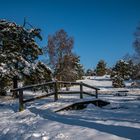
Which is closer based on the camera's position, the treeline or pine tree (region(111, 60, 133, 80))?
the treeline

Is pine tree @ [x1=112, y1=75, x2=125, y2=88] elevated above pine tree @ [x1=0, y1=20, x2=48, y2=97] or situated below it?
below

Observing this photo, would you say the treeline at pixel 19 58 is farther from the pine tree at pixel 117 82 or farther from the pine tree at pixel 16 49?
the pine tree at pixel 117 82

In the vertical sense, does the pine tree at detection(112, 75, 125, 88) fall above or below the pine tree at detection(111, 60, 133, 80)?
below

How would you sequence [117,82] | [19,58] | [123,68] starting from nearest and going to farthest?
[19,58]
[117,82]
[123,68]

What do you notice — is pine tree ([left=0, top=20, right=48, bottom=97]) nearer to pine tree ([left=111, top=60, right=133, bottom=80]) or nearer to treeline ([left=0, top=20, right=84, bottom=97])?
treeline ([left=0, top=20, right=84, bottom=97])

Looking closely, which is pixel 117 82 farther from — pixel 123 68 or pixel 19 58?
pixel 19 58

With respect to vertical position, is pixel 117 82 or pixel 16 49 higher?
pixel 16 49

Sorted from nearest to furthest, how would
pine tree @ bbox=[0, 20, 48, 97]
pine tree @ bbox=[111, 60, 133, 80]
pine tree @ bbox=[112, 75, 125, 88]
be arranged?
1. pine tree @ bbox=[0, 20, 48, 97]
2. pine tree @ bbox=[112, 75, 125, 88]
3. pine tree @ bbox=[111, 60, 133, 80]

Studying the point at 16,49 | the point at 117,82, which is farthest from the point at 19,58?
the point at 117,82

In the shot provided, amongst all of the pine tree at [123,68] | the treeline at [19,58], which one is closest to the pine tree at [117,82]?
the pine tree at [123,68]

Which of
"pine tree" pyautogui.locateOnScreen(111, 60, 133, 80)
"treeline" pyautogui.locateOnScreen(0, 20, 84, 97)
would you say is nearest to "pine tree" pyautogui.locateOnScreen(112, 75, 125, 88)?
"pine tree" pyautogui.locateOnScreen(111, 60, 133, 80)

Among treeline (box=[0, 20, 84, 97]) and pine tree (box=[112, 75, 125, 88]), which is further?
pine tree (box=[112, 75, 125, 88])

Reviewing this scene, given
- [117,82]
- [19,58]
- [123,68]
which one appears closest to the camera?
[19,58]

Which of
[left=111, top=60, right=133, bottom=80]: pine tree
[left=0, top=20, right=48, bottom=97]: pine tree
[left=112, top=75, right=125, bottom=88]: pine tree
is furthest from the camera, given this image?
[left=111, top=60, right=133, bottom=80]: pine tree
